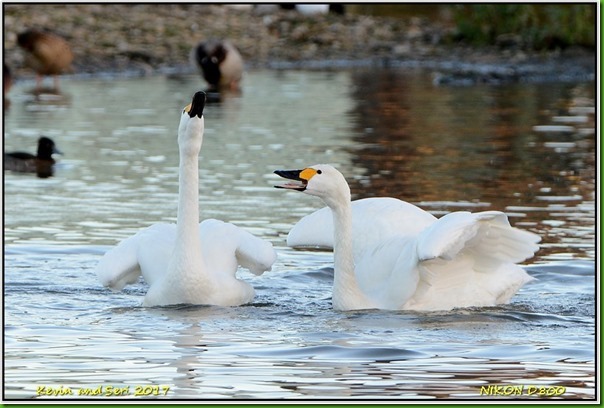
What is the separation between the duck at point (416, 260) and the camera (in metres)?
8.10

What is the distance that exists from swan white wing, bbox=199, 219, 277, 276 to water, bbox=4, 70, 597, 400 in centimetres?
28

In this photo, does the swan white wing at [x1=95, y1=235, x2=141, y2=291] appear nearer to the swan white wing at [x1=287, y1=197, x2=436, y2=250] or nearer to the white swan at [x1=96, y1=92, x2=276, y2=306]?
the white swan at [x1=96, y1=92, x2=276, y2=306]

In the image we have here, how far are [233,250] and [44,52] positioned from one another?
15070 millimetres

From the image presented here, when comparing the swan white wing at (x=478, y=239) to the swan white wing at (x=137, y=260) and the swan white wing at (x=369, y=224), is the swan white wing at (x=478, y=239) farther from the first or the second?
the swan white wing at (x=137, y=260)

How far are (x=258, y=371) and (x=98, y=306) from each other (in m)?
2.07

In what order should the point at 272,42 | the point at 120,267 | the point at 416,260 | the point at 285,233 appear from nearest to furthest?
the point at 416,260
the point at 120,267
the point at 285,233
the point at 272,42

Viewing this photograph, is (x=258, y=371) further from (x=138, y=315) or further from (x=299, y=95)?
(x=299, y=95)

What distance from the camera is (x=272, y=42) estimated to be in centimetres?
3108

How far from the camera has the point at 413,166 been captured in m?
14.8

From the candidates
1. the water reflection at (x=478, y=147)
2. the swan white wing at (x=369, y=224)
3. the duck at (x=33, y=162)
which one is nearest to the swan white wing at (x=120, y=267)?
the swan white wing at (x=369, y=224)

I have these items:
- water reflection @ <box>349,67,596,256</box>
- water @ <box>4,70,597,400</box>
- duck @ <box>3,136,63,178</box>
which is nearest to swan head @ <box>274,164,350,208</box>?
water @ <box>4,70,597,400</box>

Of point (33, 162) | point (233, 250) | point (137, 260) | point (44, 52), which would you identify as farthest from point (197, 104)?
point (44, 52)

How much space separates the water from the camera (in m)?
6.75

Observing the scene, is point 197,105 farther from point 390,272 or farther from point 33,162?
point 33,162
